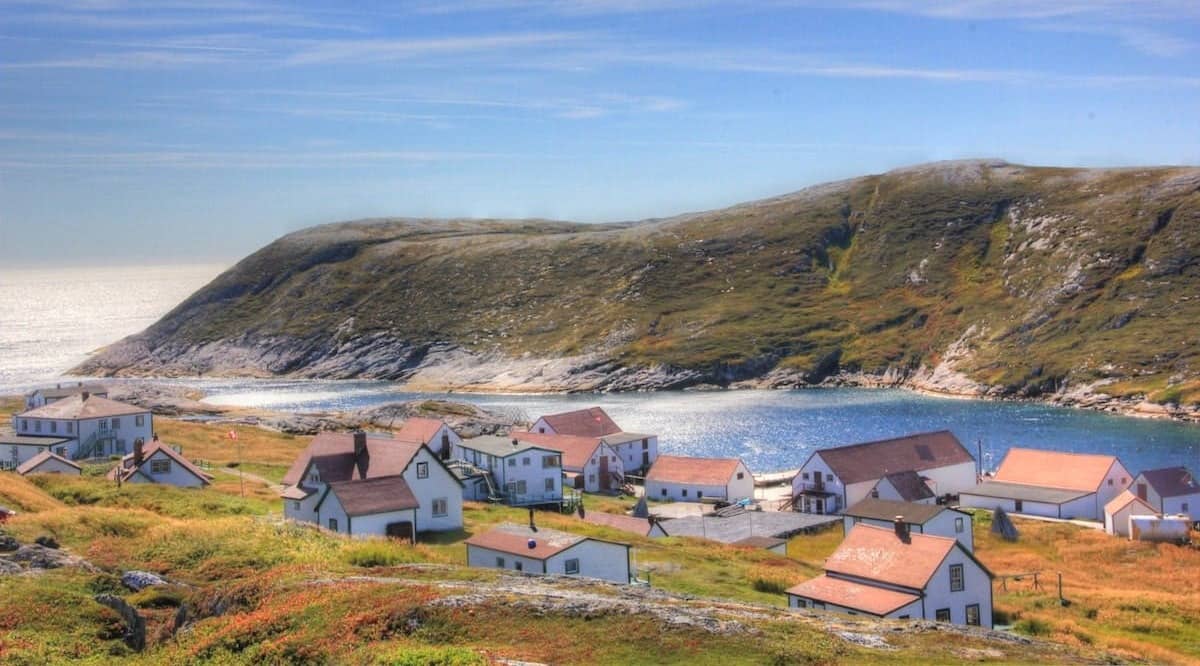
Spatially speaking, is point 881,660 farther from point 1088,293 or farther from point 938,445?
point 1088,293

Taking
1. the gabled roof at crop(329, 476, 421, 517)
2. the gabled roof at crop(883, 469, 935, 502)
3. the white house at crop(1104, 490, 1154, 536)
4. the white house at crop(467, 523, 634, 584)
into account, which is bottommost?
the white house at crop(1104, 490, 1154, 536)

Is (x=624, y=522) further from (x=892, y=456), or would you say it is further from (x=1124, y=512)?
(x=1124, y=512)

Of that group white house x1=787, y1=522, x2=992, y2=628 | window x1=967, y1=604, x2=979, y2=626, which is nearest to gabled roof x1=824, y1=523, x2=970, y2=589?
white house x1=787, y1=522, x2=992, y2=628

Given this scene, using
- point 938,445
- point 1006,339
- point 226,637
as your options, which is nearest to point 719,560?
point 226,637

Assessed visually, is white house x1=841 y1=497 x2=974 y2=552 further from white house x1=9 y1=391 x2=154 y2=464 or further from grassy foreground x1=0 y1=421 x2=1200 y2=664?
white house x1=9 y1=391 x2=154 y2=464

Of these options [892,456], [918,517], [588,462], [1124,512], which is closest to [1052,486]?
[1124,512]

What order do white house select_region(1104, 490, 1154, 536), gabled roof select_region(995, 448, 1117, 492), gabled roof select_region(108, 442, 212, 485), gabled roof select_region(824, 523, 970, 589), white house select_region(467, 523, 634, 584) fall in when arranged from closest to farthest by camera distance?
white house select_region(467, 523, 634, 584), gabled roof select_region(824, 523, 970, 589), gabled roof select_region(108, 442, 212, 485), white house select_region(1104, 490, 1154, 536), gabled roof select_region(995, 448, 1117, 492)
